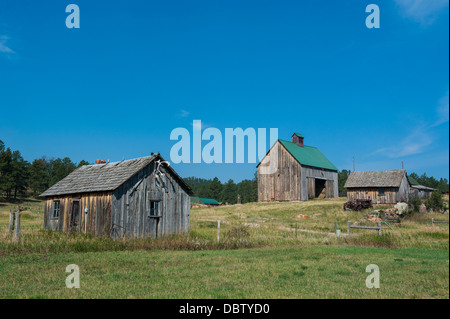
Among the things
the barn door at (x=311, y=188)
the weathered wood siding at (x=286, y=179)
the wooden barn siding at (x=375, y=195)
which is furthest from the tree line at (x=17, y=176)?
the wooden barn siding at (x=375, y=195)

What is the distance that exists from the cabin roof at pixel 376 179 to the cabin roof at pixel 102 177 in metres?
29.0

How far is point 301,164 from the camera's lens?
2087 inches

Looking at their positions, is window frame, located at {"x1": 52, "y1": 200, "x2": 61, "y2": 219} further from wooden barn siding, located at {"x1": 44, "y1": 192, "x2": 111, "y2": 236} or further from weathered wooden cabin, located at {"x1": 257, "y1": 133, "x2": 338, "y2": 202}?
weathered wooden cabin, located at {"x1": 257, "y1": 133, "x2": 338, "y2": 202}

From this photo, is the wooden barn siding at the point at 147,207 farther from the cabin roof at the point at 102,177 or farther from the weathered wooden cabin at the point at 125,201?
the cabin roof at the point at 102,177

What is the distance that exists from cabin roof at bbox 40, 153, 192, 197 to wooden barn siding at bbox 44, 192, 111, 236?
0.43 m

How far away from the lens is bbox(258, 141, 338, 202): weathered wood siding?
53.2 meters

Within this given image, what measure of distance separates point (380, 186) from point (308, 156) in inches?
567

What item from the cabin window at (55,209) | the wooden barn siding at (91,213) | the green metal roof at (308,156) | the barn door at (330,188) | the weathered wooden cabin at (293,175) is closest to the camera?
the wooden barn siding at (91,213)

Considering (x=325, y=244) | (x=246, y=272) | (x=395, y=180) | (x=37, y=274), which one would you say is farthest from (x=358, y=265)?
(x=395, y=180)

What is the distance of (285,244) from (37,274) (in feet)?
40.8

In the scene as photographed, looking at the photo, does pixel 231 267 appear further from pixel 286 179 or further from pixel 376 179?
pixel 286 179

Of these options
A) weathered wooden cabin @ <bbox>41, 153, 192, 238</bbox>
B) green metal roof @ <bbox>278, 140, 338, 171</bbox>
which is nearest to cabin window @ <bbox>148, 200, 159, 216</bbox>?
weathered wooden cabin @ <bbox>41, 153, 192, 238</bbox>

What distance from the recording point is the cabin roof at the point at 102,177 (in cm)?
2278

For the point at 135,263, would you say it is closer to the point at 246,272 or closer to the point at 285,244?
the point at 246,272
